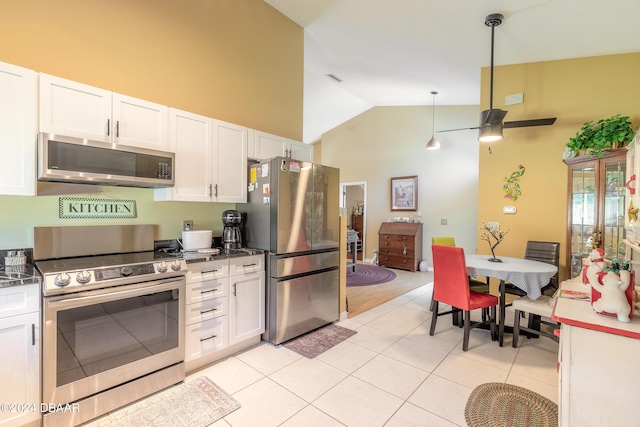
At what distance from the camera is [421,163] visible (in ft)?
21.7

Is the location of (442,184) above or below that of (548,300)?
above

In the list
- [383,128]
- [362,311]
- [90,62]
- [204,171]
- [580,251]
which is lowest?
[362,311]

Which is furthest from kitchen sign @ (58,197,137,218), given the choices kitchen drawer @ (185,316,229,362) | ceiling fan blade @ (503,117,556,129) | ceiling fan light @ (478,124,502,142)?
ceiling fan blade @ (503,117,556,129)

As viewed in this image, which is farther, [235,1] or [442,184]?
[442,184]

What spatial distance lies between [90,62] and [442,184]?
601cm

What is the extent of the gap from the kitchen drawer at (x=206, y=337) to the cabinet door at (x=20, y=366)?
86 cm

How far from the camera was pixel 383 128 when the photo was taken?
23.7 ft

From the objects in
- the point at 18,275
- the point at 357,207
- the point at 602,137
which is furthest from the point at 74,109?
the point at 357,207

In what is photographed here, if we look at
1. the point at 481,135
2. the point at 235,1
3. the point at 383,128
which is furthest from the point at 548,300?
the point at 383,128

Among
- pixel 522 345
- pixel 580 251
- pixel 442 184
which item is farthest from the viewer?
pixel 442 184

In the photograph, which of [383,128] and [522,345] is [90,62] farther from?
[383,128]

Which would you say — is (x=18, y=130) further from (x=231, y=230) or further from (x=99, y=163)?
(x=231, y=230)

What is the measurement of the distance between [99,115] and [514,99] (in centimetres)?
476

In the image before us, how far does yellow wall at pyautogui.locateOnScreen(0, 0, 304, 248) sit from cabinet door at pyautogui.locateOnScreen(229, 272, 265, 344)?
752 mm
